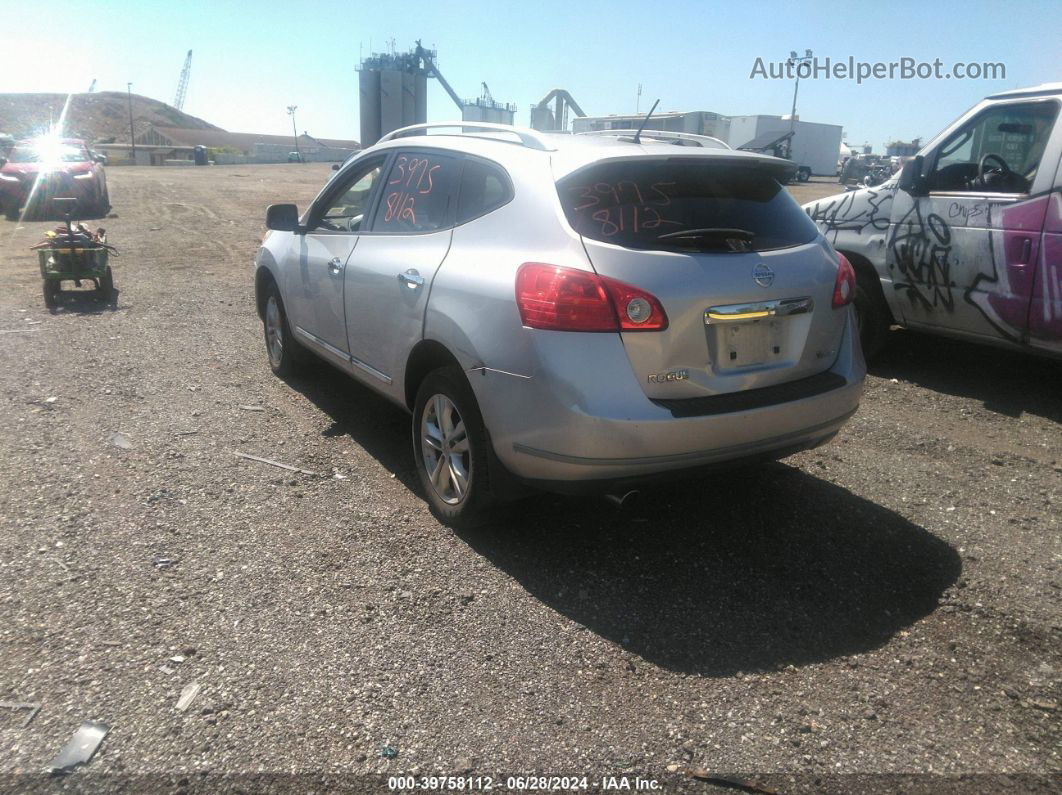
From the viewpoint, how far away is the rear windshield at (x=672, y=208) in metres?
3.33

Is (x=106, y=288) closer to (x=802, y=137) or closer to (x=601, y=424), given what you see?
(x=601, y=424)

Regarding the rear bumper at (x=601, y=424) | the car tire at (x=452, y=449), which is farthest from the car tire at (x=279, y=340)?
the rear bumper at (x=601, y=424)

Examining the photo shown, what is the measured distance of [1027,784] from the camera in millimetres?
2383

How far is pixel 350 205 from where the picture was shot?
17.3 ft

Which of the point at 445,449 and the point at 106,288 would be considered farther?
the point at 106,288

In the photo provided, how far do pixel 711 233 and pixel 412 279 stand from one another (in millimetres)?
1419

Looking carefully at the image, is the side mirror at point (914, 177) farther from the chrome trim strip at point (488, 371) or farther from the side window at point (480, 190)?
the chrome trim strip at point (488, 371)

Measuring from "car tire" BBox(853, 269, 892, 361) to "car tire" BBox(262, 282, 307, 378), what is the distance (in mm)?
4345

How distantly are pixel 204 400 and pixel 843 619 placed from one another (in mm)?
4374

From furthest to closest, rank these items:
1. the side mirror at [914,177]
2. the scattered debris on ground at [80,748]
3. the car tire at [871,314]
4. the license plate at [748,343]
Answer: the car tire at [871,314], the side mirror at [914,177], the license plate at [748,343], the scattered debris on ground at [80,748]

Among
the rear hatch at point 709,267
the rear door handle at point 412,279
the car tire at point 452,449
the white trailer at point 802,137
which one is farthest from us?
the white trailer at point 802,137

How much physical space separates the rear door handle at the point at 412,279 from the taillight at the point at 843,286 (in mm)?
1881

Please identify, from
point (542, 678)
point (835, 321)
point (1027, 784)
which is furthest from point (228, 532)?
point (1027, 784)

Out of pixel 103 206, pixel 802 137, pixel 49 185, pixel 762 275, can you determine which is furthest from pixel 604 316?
pixel 802 137
